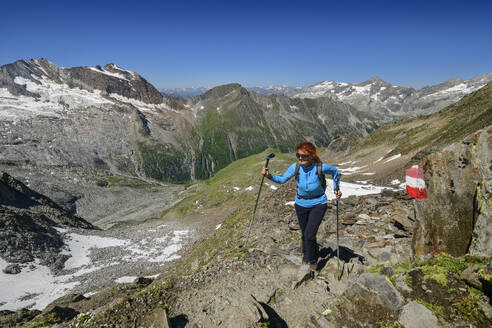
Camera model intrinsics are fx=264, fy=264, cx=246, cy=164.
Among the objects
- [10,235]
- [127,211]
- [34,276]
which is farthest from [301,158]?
[127,211]

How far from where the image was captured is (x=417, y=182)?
9.47 meters

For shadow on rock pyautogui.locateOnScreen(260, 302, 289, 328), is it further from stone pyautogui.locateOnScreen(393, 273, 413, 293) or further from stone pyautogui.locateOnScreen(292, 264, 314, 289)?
stone pyautogui.locateOnScreen(393, 273, 413, 293)

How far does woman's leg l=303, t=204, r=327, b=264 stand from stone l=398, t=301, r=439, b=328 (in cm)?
387

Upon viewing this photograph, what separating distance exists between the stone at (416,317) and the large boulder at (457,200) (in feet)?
10.3

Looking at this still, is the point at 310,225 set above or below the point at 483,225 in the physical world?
below

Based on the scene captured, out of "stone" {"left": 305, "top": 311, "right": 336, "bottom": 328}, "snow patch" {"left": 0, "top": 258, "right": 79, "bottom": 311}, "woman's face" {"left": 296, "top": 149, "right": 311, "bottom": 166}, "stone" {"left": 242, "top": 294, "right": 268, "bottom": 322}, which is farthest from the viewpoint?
"snow patch" {"left": 0, "top": 258, "right": 79, "bottom": 311}

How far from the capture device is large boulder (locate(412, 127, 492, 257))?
7836 millimetres

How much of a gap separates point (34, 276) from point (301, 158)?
45765mm

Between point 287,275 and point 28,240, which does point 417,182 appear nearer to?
point 287,275

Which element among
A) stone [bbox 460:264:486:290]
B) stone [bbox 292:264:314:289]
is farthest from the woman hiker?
stone [bbox 460:264:486:290]

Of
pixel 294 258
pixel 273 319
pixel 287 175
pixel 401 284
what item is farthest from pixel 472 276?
pixel 294 258

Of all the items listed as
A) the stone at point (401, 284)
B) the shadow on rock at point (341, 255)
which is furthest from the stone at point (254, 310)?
the stone at point (401, 284)

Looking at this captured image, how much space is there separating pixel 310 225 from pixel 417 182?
4.10 metres

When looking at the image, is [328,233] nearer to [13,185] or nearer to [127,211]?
[13,185]
